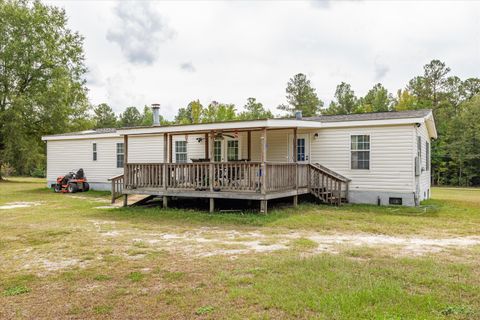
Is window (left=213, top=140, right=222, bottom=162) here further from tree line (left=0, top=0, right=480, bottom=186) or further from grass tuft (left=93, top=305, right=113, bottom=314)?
tree line (left=0, top=0, right=480, bottom=186)

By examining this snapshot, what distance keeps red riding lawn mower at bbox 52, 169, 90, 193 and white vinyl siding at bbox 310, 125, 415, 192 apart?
12011 millimetres

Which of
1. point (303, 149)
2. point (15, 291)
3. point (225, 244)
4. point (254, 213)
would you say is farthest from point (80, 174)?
→ point (15, 291)

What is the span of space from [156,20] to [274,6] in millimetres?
5279

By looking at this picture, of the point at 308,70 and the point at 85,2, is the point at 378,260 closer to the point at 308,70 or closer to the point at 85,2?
the point at 85,2

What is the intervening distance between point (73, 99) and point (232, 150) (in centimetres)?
2167

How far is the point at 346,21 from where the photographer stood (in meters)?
14.2

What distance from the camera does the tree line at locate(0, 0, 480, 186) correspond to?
26.5 m

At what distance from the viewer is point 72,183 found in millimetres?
18531

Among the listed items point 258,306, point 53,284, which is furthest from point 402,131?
point 53,284

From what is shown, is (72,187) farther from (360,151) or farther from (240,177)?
(360,151)

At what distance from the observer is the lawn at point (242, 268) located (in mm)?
3861

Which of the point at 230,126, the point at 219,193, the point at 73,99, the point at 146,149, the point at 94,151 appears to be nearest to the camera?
the point at 230,126

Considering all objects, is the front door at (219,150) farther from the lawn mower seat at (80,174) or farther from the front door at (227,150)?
the lawn mower seat at (80,174)

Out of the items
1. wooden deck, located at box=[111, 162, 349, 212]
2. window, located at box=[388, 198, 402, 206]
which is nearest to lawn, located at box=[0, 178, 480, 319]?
wooden deck, located at box=[111, 162, 349, 212]
